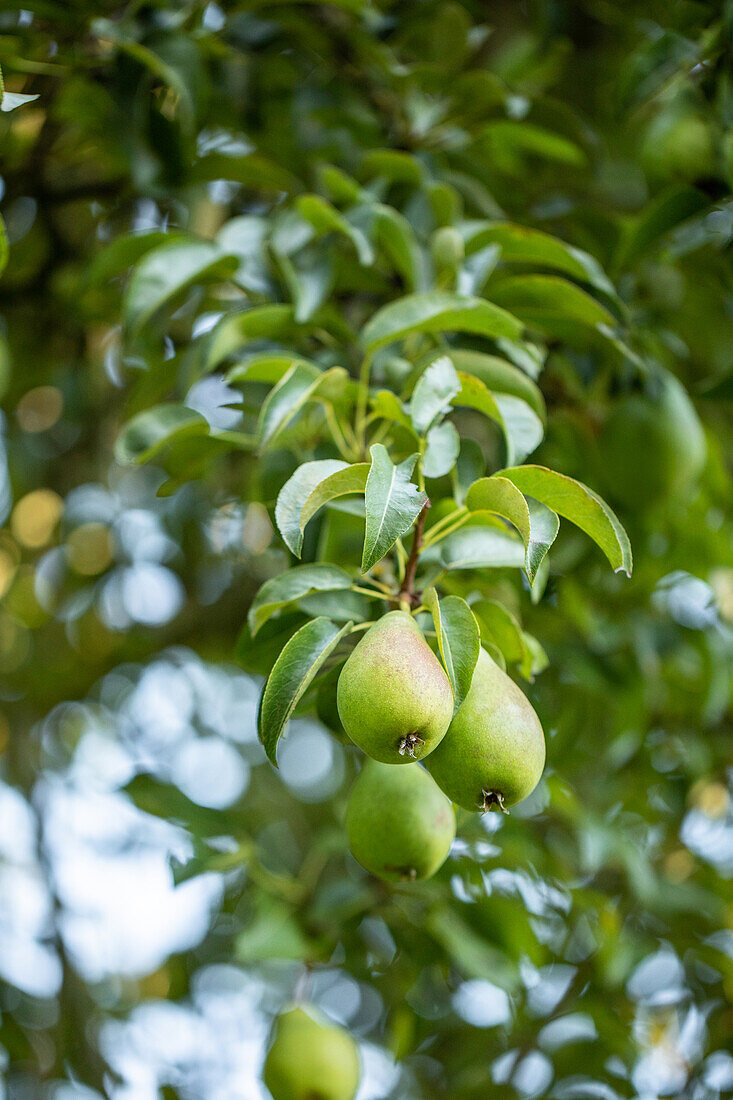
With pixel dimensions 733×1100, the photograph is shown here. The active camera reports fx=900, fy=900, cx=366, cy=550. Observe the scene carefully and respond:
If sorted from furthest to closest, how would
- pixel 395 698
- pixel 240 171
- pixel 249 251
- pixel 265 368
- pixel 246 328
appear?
pixel 240 171 → pixel 249 251 → pixel 246 328 → pixel 265 368 → pixel 395 698

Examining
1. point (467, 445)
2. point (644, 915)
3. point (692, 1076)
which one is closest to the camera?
point (467, 445)

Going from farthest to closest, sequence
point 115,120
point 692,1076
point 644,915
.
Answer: point 644,915 → point 692,1076 → point 115,120

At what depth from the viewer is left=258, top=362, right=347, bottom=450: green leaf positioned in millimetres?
754

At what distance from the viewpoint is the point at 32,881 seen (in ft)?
7.92

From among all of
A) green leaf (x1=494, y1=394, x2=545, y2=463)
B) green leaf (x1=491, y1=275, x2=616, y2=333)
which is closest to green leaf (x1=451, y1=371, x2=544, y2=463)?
green leaf (x1=494, y1=394, x2=545, y2=463)

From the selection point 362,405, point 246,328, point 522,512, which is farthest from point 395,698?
point 246,328

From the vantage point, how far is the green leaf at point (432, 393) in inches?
27.2

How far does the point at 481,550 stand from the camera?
77cm

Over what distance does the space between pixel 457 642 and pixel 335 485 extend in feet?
0.47

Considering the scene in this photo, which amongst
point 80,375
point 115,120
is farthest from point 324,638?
point 80,375

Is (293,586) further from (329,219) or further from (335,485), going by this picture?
(329,219)

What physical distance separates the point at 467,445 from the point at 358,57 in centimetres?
94

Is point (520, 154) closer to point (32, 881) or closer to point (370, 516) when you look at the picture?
point (370, 516)

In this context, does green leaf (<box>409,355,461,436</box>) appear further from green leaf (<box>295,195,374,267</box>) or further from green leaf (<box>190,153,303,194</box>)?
green leaf (<box>190,153,303,194</box>)
